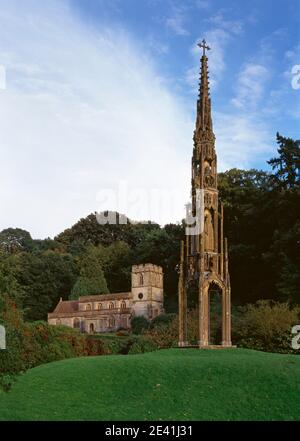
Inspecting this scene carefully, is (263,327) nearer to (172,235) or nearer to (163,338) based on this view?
(163,338)

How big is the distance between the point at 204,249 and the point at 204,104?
19.6ft

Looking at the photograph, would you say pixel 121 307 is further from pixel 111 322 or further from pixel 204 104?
pixel 204 104

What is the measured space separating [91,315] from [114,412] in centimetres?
5739

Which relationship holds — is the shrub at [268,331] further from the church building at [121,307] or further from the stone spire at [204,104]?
the church building at [121,307]

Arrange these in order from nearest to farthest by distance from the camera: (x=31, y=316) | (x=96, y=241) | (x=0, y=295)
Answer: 1. (x=0, y=295)
2. (x=31, y=316)
3. (x=96, y=241)

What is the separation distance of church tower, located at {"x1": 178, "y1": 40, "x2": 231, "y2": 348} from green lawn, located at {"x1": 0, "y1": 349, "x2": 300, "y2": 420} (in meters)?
3.78

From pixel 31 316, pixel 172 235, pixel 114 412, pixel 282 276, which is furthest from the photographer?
pixel 31 316

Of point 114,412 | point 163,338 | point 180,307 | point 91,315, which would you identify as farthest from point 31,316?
point 114,412

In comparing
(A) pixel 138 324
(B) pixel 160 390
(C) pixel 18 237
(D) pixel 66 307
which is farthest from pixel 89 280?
(B) pixel 160 390

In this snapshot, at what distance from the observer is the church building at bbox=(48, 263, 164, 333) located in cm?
7069

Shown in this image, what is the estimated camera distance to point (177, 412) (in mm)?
16359

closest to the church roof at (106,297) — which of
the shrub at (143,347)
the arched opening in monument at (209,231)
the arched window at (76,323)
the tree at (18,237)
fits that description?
the arched window at (76,323)

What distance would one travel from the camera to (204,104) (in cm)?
2686

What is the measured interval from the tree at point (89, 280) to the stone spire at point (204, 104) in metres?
51.9
